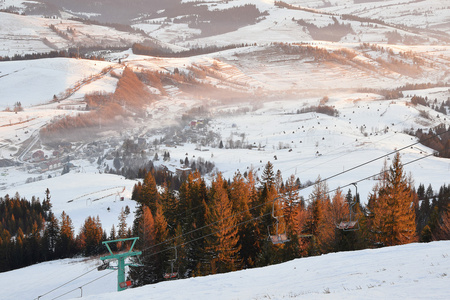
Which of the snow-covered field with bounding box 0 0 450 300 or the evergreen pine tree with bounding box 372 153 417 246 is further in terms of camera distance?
the evergreen pine tree with bounding box 372 153 417 246

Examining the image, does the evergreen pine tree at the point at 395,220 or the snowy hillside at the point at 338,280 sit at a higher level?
the snowy hillside at the point at 338,280

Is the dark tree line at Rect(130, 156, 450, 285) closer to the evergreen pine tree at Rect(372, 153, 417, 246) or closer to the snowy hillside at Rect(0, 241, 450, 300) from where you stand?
the evergreen pine tree at Rect(372, 153, 417, 246)

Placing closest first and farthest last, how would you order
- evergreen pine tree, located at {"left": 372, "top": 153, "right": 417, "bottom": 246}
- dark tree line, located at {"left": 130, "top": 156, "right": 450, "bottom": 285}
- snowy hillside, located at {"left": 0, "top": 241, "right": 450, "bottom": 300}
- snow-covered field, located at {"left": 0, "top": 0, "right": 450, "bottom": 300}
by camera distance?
1. snowy hillside, located at {"left": 0, "top": 241, "right": 450, "bottom": 300}
2. snow-covered field, located at {"left": 0, "top": 0, "right": 450, "bottom": 300}
3. evergreen pine tree, located at {"left": 372, "top": 153, "right": 417, "bottom": 246}
4. dark tree line, located at {"left": 130, "top": 156, "right": 450, "bottom": 285}

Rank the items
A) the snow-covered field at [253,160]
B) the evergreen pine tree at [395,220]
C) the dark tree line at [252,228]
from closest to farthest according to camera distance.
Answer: the snow-covered field at [253,160], the evergreen pine tree at [395,220], the dark tree line at [252,228]

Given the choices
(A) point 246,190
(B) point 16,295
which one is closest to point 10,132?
(B) point 16,295

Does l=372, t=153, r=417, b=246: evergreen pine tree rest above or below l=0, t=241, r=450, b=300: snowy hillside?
below

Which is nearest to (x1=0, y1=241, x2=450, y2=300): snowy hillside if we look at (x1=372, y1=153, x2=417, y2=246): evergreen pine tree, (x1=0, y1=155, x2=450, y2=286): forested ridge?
(x1=0, y1=155, x2=450, y2=286): forested ridge

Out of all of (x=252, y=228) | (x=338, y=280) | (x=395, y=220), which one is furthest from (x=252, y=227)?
(x=338, y=280)

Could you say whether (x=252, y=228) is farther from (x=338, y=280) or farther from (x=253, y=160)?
(x=253, y=160)

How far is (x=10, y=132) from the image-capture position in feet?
379

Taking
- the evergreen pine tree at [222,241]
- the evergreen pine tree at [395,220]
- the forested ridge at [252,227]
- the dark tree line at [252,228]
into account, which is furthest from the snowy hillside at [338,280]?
the evergreen pine tree at [222,241]

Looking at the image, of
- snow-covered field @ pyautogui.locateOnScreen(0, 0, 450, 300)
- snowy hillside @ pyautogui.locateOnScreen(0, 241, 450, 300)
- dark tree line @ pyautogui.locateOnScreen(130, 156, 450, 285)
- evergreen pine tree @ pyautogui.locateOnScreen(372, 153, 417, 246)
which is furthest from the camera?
dark tree line @ pyautogui.locateOnScreen(130, 156, 450, 285)

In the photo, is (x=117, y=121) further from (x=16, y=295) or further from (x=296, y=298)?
(x=296, y=298)

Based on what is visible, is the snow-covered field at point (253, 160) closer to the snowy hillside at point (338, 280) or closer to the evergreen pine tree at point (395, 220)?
the snowy hillside at point (338, 280)
